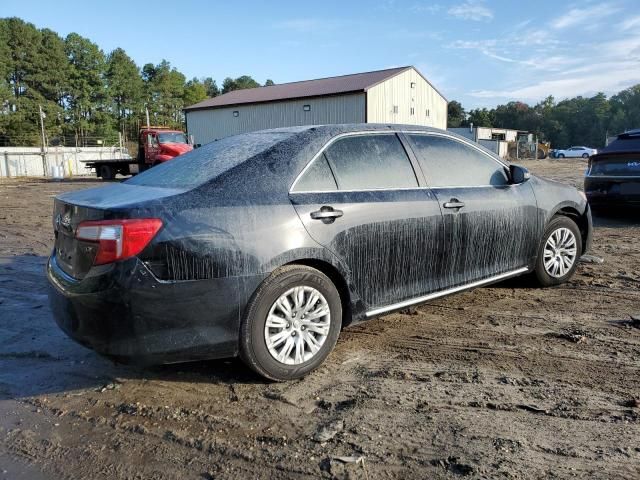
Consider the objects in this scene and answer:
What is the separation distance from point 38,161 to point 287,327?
141 ft

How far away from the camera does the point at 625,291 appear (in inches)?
198

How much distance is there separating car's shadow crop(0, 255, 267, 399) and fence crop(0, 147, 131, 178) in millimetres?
35952

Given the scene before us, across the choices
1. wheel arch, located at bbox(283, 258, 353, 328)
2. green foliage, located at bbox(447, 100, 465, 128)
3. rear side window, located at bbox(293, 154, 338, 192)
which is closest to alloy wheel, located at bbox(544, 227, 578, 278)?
wheel arch, located at bbox(283, 258, 353, 328)

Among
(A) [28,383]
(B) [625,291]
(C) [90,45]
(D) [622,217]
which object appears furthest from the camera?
(C) [90,45]

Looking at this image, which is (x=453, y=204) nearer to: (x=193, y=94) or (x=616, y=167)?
(x=616, y=167)

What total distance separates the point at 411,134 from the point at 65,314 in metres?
2.85

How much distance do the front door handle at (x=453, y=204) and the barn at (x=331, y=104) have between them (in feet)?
91.8

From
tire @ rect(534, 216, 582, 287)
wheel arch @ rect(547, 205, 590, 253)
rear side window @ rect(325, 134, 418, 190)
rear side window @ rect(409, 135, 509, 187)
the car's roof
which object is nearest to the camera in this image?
rear side window @ rect(325, 134, 418, 190)

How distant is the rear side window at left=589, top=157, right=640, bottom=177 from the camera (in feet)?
28.1

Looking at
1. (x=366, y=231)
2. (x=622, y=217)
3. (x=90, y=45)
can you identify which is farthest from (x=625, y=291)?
(x=90, y=45)

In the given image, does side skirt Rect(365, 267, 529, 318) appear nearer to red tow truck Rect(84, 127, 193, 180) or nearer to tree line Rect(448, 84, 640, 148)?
red tow truck Rect(84, 127, 193, 180)

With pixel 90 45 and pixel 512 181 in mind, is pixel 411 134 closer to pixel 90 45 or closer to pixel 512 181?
pixel 512 181

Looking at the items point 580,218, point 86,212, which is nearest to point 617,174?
point 580,218

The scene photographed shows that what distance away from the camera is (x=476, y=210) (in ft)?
14.1
